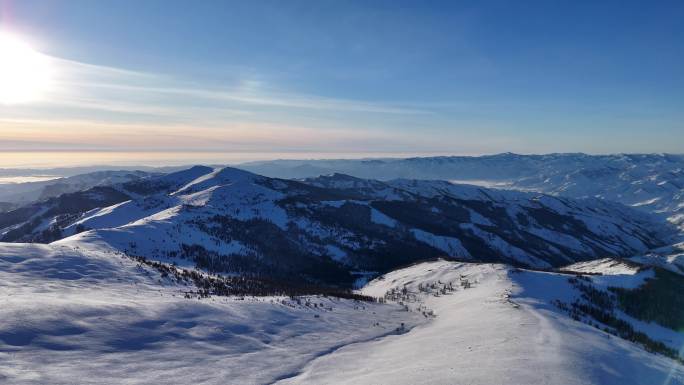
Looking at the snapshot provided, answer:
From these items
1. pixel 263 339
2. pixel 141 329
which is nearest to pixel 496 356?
pixel 263 339

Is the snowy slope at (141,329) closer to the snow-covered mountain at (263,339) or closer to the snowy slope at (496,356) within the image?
the snow-covered mountain at (263,339)

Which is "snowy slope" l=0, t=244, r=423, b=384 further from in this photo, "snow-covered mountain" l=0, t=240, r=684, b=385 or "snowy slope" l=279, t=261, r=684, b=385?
"snowy slope" l=279, t=261, r=684, b=385

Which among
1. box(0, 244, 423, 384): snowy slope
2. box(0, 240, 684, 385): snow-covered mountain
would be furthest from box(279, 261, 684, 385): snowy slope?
box(0, 244, 423, 384): snowy slope

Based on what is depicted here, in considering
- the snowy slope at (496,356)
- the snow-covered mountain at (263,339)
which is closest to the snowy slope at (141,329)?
the snow-covered mountain at (263,339)

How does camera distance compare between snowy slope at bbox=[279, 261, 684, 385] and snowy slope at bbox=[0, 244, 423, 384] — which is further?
snowy slope at bbox=[0, 244, 423, 384]

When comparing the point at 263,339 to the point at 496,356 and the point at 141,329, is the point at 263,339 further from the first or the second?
the point at 496,356
